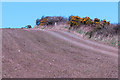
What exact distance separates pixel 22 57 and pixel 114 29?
11.3m

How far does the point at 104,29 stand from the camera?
17516mm

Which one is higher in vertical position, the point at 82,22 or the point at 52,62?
the point at 82,22

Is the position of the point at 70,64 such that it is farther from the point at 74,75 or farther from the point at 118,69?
the point at 118,69

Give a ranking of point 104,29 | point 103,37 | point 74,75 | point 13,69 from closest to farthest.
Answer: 1. point 13,69
2. point 74,75
3. point 103,37
4. point 104,29

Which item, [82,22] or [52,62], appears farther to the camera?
[82,22]

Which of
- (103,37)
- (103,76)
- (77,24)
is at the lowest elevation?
(103,76)

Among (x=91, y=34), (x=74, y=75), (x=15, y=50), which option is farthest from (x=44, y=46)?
(x=91, y=34)

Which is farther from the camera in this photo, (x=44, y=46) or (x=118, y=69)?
(x=44, y=46)

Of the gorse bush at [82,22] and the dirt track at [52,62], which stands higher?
the gorse bush at [82,22]

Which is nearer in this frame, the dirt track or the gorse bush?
the dirt track

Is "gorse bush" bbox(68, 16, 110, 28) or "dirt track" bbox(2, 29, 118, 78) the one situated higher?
"gorse bush" bbox(68, 16, 110, 28)

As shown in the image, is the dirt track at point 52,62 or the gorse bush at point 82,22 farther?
the gorse bush at point 82,22

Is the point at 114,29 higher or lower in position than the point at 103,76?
higher

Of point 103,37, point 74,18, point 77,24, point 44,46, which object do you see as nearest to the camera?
point 44,46
